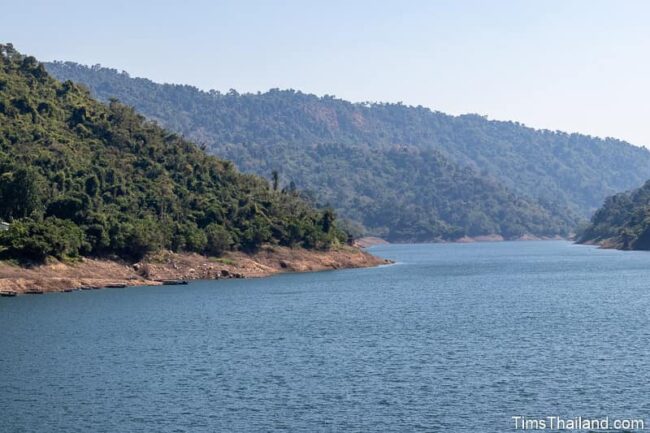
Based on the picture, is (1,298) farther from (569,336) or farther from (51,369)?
(569,336)

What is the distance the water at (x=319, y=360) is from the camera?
53.1 meters

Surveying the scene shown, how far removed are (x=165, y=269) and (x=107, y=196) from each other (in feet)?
76.5

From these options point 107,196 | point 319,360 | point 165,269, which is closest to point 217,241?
point 165,269

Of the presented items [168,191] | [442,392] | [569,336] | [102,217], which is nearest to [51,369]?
[442,392]

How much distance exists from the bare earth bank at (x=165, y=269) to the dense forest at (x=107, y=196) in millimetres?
2369

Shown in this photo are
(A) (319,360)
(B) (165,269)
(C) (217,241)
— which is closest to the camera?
(A) (319,360)

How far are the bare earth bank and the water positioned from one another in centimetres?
537

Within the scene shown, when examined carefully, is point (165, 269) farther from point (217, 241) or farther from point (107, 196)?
point (107, 196)

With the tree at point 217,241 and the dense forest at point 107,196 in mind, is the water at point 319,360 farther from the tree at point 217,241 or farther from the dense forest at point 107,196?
the tree at point 217,241

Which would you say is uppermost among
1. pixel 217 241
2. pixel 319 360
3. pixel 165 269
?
pixel 217 241

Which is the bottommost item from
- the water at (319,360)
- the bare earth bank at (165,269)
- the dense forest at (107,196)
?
the water at (319,360)

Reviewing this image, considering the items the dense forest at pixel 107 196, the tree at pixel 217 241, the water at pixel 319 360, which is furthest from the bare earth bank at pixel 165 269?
the water at pixel 319 360

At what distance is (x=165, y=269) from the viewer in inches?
5906

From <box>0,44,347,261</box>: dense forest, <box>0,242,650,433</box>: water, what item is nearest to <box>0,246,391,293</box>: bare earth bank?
<box>0,44,347,261</box>: dense forest
